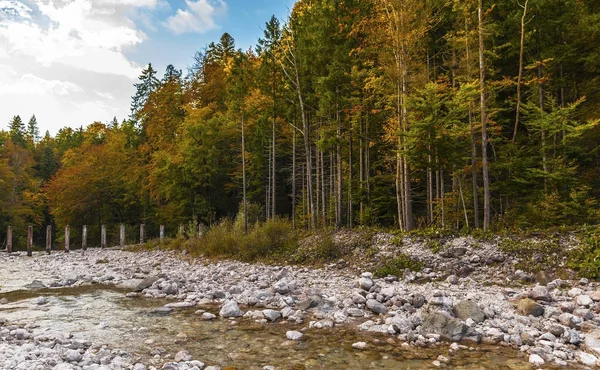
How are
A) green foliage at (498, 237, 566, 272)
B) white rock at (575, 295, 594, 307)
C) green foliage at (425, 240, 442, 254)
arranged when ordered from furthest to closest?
green foliage at (425, 240, 442, 254)
green foliage at (498, 237, 566, 272)
white rock at (575, 295, 594, 307)

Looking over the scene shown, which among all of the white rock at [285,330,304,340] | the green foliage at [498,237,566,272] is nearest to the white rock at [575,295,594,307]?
the green foliage at [498,237,566,272]

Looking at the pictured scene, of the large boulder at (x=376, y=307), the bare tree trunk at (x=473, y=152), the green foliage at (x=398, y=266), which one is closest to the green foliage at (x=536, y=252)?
the green foliage at (x=398, y=266)

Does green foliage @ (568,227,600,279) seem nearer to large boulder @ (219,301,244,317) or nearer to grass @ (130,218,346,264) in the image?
grass @ (130,218,346,264)

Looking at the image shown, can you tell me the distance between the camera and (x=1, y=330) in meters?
6.62

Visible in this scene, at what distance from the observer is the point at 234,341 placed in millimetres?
6227

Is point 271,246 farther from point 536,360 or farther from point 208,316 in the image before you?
point 536,360

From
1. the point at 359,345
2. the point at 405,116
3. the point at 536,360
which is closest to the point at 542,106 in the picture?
the point at 405,116

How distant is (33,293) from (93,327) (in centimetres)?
567

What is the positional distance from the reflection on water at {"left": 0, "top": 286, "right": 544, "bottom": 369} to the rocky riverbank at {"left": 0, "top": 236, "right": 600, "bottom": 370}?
250mm

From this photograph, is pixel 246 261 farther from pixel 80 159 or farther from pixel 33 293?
pixel 80 159

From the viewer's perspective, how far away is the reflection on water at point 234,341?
5.24 metres

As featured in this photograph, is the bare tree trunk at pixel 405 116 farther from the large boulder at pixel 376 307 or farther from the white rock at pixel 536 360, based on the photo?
the white rock at pixel 536 360

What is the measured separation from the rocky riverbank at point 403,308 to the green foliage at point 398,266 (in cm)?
37

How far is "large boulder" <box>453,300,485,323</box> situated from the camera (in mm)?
6680
